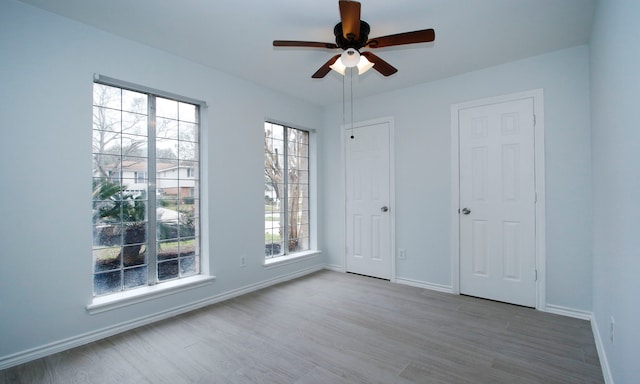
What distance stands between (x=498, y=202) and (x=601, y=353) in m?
1.50

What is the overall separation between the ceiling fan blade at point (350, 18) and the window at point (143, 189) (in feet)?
6.35

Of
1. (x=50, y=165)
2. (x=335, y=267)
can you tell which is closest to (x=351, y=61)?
(x=50, y=165)

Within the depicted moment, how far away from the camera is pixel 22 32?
2.10 meters

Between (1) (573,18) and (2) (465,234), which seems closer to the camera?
(1) (573,18)

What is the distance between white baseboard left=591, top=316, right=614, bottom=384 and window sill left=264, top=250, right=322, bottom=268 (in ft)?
9.98

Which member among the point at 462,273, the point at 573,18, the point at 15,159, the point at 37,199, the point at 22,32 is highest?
the point at 573,18

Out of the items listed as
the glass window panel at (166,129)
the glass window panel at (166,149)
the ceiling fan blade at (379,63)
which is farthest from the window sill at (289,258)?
the ceiling fan blade at (379,63)

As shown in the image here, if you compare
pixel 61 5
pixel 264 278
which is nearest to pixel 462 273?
pixel 264 278

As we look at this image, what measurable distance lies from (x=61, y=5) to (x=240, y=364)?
283 cm

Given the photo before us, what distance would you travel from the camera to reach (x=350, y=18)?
1.89 meters

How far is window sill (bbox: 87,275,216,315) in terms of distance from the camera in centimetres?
241

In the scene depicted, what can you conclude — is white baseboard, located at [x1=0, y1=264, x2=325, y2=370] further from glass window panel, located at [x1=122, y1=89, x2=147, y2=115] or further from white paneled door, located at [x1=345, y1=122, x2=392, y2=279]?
glass window panel, located at [x1=122, y1=89, x2=147, y2=115]

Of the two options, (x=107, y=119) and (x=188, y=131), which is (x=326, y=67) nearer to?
(x=188, y=131)

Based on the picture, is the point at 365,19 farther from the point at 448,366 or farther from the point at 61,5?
the point at 448,366
